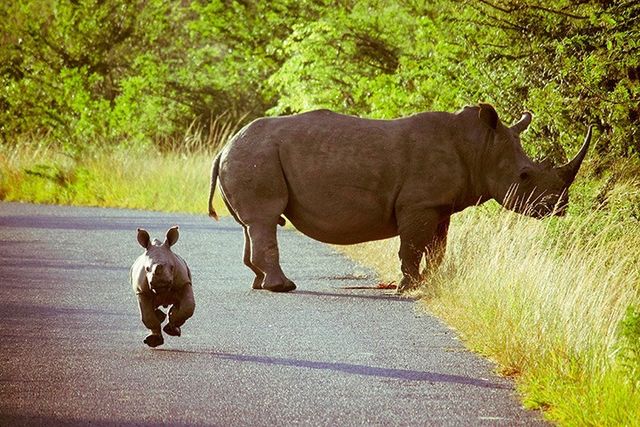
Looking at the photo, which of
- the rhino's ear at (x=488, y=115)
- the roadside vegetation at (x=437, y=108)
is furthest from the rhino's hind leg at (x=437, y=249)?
the rhino's ear at (x=488, y=115)

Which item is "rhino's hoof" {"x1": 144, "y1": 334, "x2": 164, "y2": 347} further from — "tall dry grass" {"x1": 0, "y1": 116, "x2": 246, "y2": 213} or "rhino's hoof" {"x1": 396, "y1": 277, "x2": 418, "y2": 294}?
"tall dry grass" {"x1": 0, "y1": 116, "x2": 246, "y2": 213}

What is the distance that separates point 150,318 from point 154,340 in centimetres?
15

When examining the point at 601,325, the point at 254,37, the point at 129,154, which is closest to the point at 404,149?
the point at 601,325

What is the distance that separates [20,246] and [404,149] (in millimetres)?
6383

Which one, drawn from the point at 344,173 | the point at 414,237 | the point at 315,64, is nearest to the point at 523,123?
the point at 414,237

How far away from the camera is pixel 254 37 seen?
32.6 meters

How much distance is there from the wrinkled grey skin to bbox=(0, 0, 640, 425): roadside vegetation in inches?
13.0

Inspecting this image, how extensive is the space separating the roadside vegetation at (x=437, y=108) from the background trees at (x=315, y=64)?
0.12ft

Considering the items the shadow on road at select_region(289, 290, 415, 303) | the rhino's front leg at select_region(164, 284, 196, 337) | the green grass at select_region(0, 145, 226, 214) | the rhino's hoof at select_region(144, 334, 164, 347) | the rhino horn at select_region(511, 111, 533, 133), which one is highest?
the rhino horn at select_region(511, 111, 533, 133)

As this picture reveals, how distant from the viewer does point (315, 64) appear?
74.9 feet

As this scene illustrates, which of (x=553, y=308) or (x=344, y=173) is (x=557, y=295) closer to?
(x=553, y=308)

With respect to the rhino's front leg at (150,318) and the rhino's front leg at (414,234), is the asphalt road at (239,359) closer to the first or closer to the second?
the rhino's front leg at (150,318)

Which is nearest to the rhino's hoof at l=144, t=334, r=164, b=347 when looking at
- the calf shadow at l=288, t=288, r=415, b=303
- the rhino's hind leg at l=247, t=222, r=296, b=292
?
the calf shadow at l=288, t=288, r=415, b=303

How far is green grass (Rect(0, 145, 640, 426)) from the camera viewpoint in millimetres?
7184
